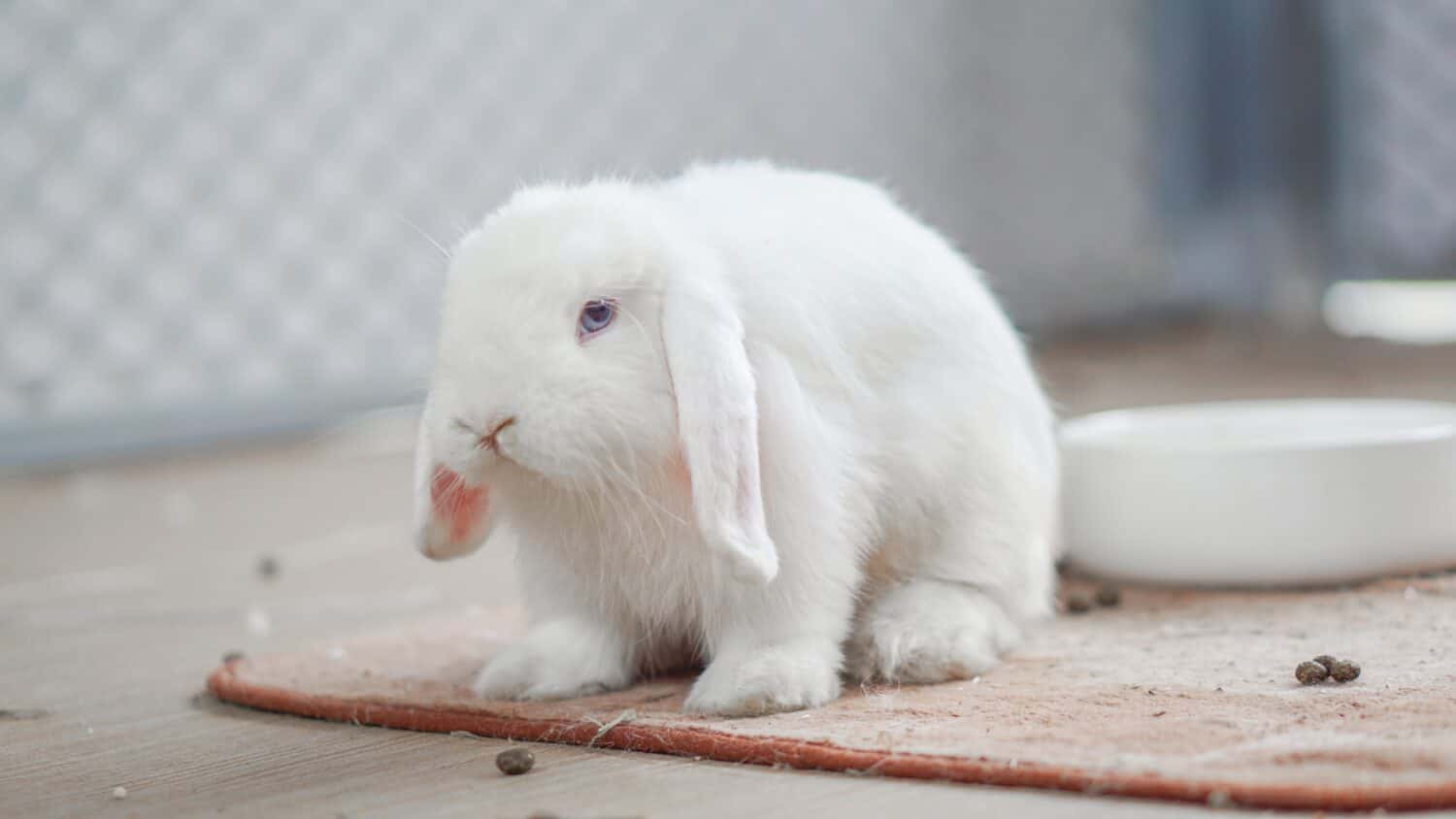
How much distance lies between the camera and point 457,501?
5.10 ft

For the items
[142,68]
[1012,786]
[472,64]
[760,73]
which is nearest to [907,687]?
[1012,786]

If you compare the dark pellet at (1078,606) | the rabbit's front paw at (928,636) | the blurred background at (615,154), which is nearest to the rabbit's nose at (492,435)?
the rabbit's front paw at (928,636)

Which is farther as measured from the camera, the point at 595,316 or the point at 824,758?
the point at 595,316

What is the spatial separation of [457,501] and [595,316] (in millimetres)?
242

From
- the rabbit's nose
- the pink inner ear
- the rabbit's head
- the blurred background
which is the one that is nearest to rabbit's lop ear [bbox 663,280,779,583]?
the rabbit's head

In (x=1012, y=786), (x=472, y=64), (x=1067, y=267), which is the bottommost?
(x=1012, y=786)

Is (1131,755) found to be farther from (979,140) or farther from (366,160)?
(979,140)

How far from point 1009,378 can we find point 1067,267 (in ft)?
15.1

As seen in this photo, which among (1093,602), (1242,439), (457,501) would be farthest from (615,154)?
(457,501)

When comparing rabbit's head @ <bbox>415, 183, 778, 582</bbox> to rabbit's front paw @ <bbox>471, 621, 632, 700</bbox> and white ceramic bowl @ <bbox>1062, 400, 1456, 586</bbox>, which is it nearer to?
rabbit's front paw @ <bbox>471, 621, 632, 700</bbox>

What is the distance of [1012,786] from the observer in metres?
1.21

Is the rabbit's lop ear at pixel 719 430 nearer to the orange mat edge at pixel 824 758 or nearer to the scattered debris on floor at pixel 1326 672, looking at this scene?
the orange mat edge at pixel 824 758

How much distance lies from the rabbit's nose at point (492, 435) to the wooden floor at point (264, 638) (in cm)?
25

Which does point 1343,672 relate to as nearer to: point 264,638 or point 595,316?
point 595,316
